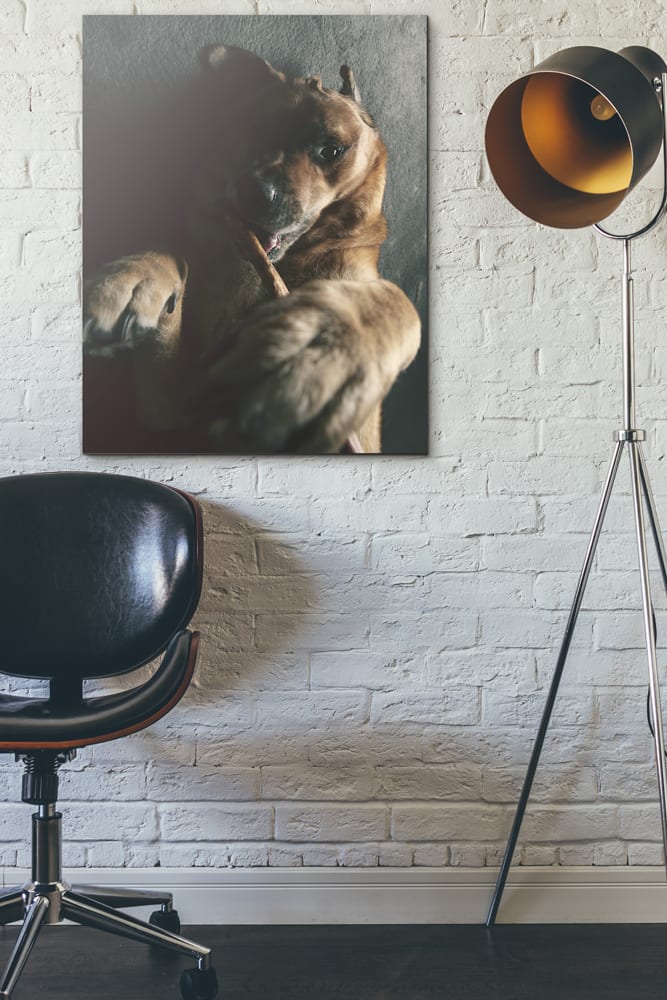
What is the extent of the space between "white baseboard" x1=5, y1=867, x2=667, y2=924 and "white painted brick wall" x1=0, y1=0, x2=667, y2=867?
37mm

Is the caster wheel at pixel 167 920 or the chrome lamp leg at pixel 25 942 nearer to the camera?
the chrome lamp leg at pixel 25 942

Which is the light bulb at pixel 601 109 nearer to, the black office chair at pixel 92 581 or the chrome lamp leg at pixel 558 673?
the chrome lamp leg at pixel 558 673

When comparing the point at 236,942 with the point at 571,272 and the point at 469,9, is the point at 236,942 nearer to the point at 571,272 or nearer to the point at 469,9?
the point at 571,272

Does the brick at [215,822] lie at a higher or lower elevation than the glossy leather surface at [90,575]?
lower

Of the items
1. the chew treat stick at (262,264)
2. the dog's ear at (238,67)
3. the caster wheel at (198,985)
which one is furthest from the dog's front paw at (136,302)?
the caster wheel at (198,985)

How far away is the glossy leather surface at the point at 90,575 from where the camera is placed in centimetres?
189

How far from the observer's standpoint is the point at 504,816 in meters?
2.11

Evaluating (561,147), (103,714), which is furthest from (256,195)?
(103,714)

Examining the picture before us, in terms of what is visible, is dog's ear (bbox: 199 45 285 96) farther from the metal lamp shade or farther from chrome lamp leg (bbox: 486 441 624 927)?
chrome lamp leg (bbox: 486 441 624 927)

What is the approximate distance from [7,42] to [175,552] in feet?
4.37

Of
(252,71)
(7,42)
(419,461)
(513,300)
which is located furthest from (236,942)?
(7,42)

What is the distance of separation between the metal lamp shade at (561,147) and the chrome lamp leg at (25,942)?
5.66ft

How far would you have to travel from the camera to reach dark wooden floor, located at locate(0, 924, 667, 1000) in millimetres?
1739

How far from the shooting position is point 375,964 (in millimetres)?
1861
